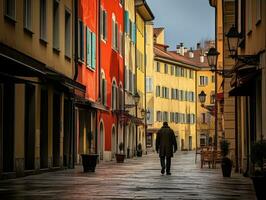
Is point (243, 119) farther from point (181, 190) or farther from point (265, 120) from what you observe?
point (181, 190)

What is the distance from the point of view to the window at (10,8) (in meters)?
22.3

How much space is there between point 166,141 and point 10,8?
7714 mm

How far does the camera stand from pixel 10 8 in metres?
22.7

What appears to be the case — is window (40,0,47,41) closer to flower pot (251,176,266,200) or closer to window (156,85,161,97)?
flower pot (251,176,266,200)

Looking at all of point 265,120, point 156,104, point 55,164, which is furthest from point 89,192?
point 156,104

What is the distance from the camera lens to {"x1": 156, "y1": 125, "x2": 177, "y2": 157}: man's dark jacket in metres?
26.8

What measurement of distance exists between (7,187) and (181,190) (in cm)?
421

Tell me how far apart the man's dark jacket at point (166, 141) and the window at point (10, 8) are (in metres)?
7.09

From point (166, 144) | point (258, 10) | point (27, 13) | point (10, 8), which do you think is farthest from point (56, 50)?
point (258, 10)

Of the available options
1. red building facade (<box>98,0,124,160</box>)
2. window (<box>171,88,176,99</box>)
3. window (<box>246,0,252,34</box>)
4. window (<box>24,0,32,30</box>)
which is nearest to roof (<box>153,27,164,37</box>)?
window (<box>171,88,176,99</box>)

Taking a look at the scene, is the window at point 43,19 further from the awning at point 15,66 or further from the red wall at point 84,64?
the red wall at point 84,64

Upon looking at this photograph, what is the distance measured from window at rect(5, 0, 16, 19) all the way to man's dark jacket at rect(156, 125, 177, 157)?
7.09 meters

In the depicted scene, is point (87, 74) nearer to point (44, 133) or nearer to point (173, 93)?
point (44, 133)

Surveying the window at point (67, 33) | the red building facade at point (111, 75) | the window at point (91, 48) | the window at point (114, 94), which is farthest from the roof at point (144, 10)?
the window at point (67, 33)
